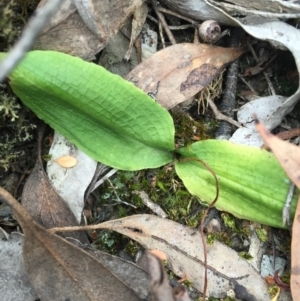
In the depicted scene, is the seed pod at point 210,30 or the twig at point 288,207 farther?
the seed pod at point 210,30

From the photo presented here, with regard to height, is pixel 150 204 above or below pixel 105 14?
below

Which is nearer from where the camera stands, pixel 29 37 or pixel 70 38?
pixel 29 37

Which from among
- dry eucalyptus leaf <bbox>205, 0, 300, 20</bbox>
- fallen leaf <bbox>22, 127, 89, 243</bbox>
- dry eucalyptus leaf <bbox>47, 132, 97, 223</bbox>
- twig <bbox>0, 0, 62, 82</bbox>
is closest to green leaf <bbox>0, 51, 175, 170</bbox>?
dry eucalyptus leaf <bbox>47, 132, 97, 223</bbox>

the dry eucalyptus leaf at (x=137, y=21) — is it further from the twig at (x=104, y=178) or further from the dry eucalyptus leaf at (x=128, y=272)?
the dry eucalyptus leaf at (x=128, y=272)

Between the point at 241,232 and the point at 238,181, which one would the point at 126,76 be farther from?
the point at 241,232

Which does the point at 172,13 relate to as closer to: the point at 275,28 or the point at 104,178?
the point at 275,28

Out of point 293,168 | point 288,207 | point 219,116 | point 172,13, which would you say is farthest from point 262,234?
point 172,13

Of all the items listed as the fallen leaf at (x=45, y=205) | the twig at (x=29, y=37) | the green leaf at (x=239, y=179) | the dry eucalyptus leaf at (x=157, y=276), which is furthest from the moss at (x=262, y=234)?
the twig at (x=29, y=37)
